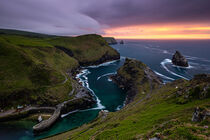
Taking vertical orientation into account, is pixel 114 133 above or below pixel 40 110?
above

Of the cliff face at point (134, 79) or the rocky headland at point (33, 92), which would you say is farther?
the cliff face at point (134, 79)

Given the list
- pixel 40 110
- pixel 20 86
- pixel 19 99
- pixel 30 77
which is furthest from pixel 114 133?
pixel 30 77

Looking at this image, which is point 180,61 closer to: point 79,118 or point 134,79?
point 134,79

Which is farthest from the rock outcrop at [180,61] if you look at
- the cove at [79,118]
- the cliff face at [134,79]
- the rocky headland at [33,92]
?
the rocky headland at [33,92]

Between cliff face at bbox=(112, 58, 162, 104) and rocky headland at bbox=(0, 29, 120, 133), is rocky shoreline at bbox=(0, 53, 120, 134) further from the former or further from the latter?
cliff face at bbox=(112, 58, 162, 104)

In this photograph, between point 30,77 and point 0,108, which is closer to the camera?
point 0,108

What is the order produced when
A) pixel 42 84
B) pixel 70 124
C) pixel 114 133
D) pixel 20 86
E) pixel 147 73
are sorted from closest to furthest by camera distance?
pixel 114 133 → pixel 70 124 → pixel 20 86 → pixel 42 84 → pixel 147 73

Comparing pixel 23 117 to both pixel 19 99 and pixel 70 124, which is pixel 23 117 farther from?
pixel 70 124

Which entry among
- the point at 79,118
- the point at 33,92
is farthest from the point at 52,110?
the point at 33,92

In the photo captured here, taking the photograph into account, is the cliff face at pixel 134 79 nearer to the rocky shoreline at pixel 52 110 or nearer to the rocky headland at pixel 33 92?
the rocky shoreline at pixel 52 110
